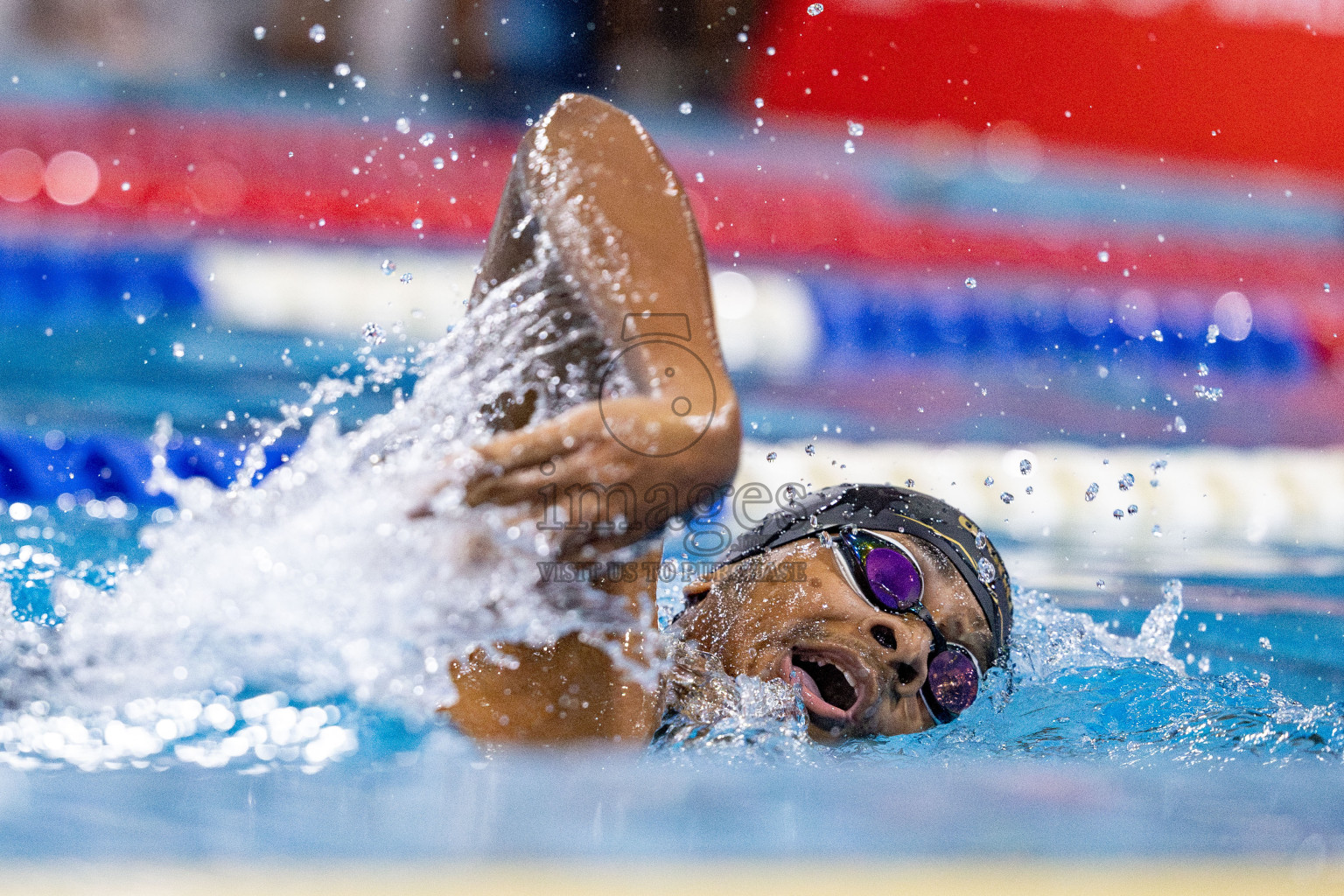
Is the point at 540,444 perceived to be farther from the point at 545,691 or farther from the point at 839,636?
the point at 839,636

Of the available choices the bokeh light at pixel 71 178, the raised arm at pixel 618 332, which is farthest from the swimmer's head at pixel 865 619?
the bokeh light at pixel 71 178

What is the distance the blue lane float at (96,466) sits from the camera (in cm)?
271

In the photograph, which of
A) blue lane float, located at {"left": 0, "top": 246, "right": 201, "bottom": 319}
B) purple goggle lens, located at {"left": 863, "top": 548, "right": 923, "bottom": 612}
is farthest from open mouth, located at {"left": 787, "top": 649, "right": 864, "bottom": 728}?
blue lane float, located at {"left": 0, "top": 246, "right": 201, "bottom": 319}

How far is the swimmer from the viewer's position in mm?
1101

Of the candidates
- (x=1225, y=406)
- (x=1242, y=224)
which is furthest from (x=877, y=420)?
(x=1242, y=224)

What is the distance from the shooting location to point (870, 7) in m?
6.36

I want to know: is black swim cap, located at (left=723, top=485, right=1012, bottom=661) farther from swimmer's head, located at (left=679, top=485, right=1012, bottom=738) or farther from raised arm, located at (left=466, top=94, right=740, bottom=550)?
raised arm, located at (left=466, top=94, right=740, bottom=550)

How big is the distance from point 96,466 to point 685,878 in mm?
2377

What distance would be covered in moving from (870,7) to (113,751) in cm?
588

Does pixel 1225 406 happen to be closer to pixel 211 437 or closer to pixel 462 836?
pixel 211 437

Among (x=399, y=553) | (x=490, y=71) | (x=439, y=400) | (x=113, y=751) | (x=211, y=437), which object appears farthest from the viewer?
(x=490, y=71)

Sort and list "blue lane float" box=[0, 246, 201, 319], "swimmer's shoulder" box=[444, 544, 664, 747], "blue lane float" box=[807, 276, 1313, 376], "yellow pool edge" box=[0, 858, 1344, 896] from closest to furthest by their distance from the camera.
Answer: "yellow pool edge" box=[0, 858, 1344, 896]
"swimmer's shoulder" box=[444, 544, 664, 747]
"blue lane float" box=[0, 246, 201, 319]
"blue lane float" box=[807, 276, 1313, 376]

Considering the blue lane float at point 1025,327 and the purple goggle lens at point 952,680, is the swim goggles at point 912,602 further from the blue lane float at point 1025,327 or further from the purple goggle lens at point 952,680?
the blue lane float at point 1025,327

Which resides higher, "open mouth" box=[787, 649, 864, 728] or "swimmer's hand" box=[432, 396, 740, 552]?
"swimmer's hand" box=[432, 396, 740, 552]
